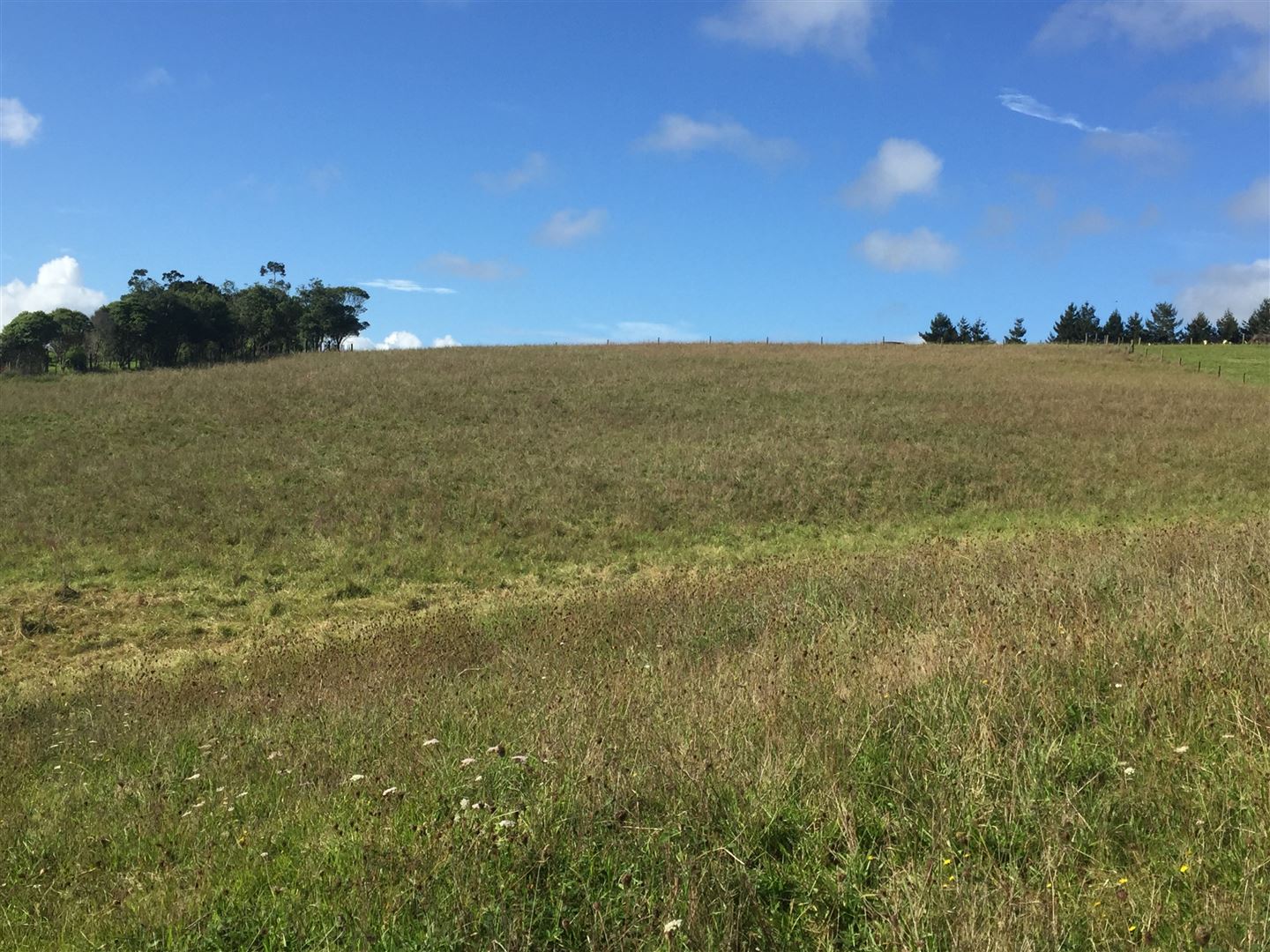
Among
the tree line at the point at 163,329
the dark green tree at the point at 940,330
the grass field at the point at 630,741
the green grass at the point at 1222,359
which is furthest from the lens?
the dark green tree at the point at 940,330

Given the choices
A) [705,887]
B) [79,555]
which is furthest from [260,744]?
[79,555]

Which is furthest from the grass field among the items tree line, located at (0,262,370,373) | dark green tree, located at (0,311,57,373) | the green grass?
dark green tree, located at (0,311,57,373)

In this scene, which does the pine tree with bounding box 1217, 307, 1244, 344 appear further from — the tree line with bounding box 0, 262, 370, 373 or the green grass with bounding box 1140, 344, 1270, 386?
the tree line with bounding box 0, 262, 370, 373

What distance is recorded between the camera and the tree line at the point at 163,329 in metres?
60.2

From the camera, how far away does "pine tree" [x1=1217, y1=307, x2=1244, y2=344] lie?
10512 centimetres

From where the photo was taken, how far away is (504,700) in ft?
20.1

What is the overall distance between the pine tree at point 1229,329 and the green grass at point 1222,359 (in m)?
51.0

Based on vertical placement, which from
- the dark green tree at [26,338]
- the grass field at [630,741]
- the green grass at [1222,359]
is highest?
the dark green tree at [26,338]

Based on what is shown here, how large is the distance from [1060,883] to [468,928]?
2477mm

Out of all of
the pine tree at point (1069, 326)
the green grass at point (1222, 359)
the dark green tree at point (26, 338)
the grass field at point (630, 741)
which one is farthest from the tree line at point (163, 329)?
the pine tree at point (1069, 326)

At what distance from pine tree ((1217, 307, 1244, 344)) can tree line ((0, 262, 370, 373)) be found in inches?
4637

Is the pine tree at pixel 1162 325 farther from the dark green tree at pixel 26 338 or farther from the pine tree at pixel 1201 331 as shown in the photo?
the dark green tree at pixel 26 338

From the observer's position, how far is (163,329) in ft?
200

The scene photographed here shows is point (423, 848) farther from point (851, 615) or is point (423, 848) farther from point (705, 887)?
point (851, 615)
